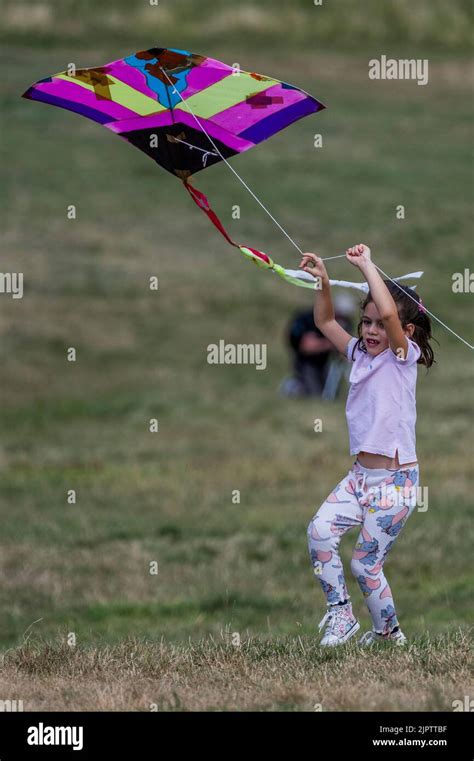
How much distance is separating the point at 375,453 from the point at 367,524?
0.37 m

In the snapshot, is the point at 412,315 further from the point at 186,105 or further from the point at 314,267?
the point at 186,105

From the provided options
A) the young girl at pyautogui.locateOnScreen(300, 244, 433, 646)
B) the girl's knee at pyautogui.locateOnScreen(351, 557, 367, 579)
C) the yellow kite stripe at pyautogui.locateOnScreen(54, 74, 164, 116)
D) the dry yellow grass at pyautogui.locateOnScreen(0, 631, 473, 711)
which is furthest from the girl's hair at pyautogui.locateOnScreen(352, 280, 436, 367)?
the yellow kite stripe at pyautogui.locateOnScreen(54, 74, 164, 116)

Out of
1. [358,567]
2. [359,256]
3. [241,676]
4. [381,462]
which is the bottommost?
[241,676]

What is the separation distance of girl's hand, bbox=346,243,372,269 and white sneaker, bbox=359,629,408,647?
1.96 m

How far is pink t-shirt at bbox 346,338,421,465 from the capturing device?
21.6 feet

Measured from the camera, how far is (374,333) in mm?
6684

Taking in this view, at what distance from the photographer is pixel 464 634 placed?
710cm

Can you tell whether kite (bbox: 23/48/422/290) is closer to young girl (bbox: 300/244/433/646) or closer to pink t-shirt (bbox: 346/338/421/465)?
young girl (bbox: 300/244/433/646)

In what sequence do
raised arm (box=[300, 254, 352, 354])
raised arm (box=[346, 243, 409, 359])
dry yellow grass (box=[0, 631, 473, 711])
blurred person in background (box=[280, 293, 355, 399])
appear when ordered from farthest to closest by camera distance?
blurred person in background (box=[280, 293, 355, 399])
raised arm (box=[300, 254, 352, 354])
raised arm (box=[346, 243, 409, 359])
dry yellow grass (box=[0, 631, 473, 711])

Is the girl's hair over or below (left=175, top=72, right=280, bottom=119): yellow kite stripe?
below

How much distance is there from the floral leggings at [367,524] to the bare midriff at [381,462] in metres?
0.02

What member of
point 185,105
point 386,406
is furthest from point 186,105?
point 386,406

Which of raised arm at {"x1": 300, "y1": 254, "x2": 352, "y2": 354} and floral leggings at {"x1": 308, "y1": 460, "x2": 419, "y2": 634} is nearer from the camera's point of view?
floral leggings at {"x1": 308, "y1": 460, "x2": 419, "y2": 634}

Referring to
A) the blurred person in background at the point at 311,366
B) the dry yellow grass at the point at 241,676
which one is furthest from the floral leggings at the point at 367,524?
the blurred person in background at the point at 311,366
